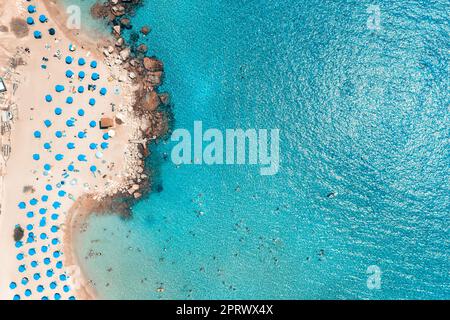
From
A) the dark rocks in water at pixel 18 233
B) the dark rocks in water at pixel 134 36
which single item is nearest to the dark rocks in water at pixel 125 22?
the dark rocks in water at pixel 134 36

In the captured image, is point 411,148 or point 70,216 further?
point 411,148

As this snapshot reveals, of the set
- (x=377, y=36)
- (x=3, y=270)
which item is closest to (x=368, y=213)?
(x=377, y=36)

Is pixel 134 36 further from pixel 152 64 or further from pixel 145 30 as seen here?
pixel 152 64

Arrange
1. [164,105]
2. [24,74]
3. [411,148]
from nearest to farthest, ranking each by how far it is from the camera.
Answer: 1. [24,74]
2. [164,105]
3. [411,148]
